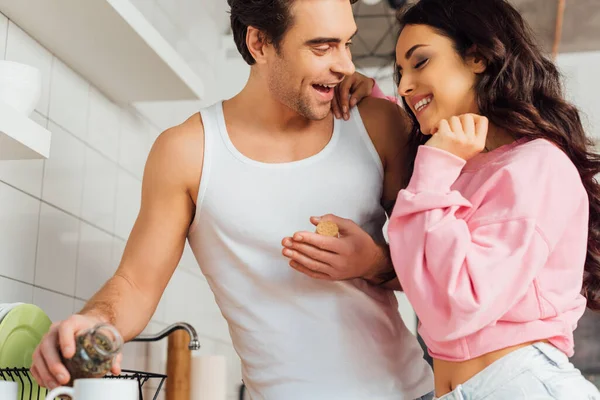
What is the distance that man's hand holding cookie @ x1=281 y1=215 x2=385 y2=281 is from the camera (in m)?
1.47

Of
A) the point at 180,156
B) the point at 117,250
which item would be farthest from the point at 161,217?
the point at 117,250

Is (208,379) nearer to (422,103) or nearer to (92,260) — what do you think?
(92,260)

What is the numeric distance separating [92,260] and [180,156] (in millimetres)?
726

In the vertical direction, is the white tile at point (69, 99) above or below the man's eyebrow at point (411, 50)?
below

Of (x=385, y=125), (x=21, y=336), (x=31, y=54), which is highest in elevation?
(x=31, y=54)

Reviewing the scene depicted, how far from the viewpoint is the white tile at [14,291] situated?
181 cm

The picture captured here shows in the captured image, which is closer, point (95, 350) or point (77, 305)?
point (95, 350)

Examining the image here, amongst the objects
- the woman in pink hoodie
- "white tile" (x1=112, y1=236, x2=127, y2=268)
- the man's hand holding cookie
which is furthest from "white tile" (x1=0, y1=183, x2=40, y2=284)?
the woman in pink hoodie

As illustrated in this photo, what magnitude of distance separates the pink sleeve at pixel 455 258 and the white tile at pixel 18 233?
92 centimetres

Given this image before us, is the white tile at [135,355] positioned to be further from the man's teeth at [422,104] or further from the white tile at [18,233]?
the man's teeth at [422,104]

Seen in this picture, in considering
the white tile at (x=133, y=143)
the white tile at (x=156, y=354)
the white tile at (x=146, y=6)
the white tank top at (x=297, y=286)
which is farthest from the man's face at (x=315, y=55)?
the white tile at (x=156, y=354)

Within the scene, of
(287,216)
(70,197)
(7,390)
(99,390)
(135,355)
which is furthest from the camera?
(135,355)

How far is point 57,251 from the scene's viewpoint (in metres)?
2.07

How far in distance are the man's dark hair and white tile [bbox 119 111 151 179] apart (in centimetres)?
78
